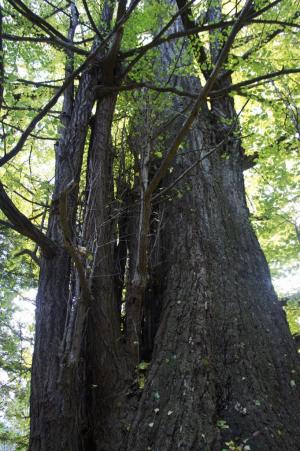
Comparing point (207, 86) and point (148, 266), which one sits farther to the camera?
point (148, 266)

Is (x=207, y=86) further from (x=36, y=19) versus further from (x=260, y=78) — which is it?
(x=36, y=19)

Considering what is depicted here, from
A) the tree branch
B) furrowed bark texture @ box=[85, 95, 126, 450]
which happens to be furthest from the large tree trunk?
the tree branch

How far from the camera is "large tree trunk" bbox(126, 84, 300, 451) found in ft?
7.89

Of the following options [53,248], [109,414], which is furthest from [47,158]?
[109,414]

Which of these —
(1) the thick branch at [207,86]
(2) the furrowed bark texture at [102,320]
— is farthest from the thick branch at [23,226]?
(1) the thick branch at [207,86]

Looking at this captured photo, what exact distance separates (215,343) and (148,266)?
123 centimetres

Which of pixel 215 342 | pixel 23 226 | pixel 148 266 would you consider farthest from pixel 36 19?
pixel 215 342

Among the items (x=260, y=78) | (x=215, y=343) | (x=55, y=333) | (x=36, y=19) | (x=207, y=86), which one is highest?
(x=36, y=19)

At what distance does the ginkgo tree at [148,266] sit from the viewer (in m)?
2.57

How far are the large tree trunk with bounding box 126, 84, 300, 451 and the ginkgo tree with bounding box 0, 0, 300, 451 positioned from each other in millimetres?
11

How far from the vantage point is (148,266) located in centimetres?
390

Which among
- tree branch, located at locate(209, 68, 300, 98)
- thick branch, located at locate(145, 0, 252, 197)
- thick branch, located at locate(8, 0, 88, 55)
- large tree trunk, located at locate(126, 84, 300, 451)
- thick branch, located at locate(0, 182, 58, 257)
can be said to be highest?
thick branch, located at locate(8, 0, 88, 55)

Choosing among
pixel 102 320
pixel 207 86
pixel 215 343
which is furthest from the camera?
pixel 102 320

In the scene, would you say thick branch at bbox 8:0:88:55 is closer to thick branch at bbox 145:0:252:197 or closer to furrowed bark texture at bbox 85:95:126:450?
furrowed bark texture at bbox 85:95:126:450
